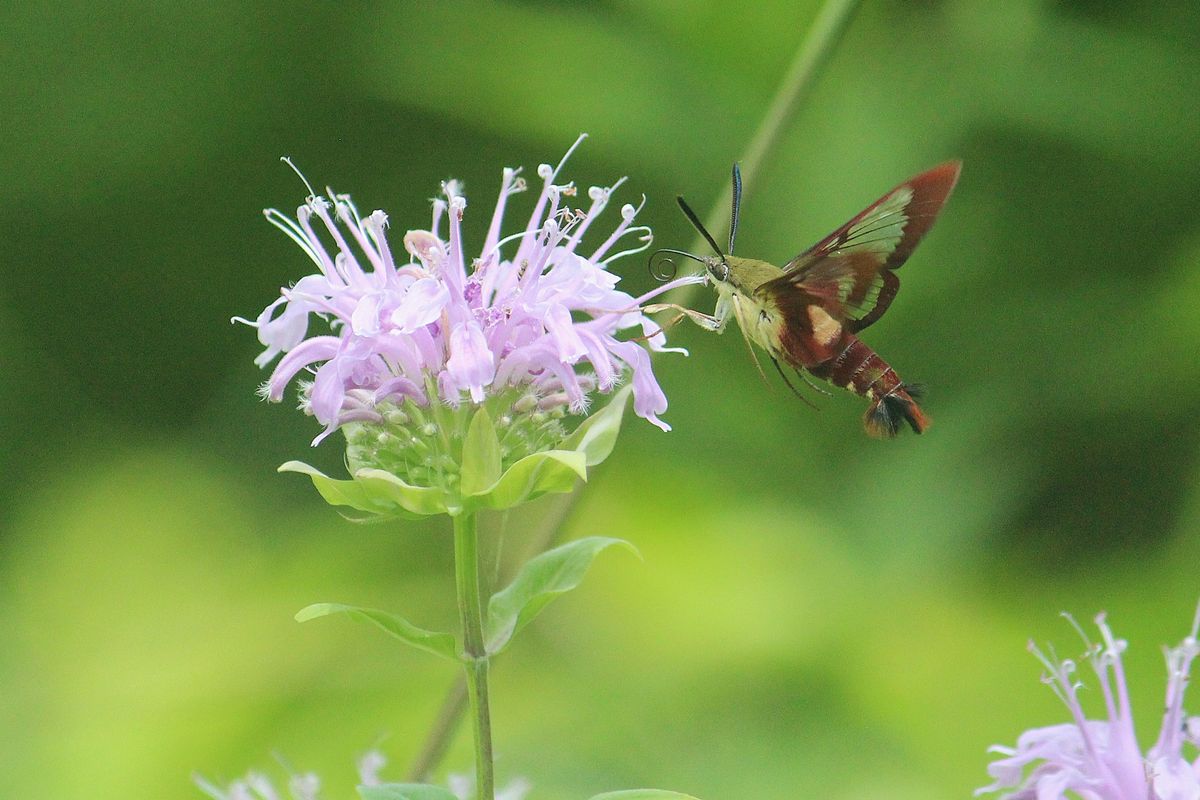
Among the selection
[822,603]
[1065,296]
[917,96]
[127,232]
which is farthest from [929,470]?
[127,232]

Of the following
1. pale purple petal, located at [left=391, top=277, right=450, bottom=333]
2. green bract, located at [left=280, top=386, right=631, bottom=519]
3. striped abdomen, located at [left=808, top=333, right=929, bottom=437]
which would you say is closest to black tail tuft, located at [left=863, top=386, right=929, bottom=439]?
striped abdomen, located at [left=808, top=333, right=929, bottom=437]

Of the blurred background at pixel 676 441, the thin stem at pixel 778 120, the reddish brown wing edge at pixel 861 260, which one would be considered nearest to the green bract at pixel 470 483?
the thin stem at pixel 778 120

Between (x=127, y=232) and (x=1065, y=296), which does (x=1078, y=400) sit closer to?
(x=1065, y=296)

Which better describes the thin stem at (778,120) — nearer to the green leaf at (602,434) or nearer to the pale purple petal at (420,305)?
the green leaf at (602,434)

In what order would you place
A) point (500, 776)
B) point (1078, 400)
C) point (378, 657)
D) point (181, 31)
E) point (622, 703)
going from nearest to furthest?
1. point (500, 776)
2. point (622, 703)
3. point (1078, 400)
4. point (378, 657)
5. point (181, 31)

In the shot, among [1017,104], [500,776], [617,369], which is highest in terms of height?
[1017,104]
